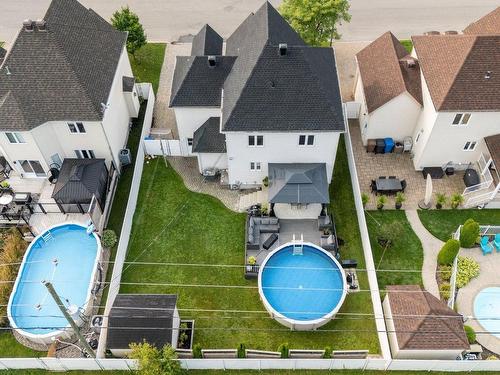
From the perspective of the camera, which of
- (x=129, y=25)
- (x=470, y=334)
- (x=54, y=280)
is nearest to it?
(x=470, y=334)

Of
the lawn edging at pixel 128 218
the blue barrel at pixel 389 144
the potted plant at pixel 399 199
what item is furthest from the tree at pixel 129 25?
the potted plant at pixel 399 199

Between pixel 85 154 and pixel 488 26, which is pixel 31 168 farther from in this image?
pixel 488 26

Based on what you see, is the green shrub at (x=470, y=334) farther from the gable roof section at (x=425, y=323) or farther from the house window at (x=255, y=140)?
the house window at (x=255, y=140)

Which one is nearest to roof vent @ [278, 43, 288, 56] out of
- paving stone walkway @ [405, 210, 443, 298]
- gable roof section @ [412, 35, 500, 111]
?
gable roof section @ [412, 35, 500, 111]

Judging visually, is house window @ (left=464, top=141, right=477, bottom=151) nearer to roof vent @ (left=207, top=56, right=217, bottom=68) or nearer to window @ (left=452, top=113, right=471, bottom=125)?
window @ (left=452, top=113, right=471, bottom=125)

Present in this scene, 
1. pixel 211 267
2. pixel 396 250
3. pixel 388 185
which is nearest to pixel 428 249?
pixel 396 250

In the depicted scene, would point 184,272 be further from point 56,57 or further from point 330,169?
point 56,57
